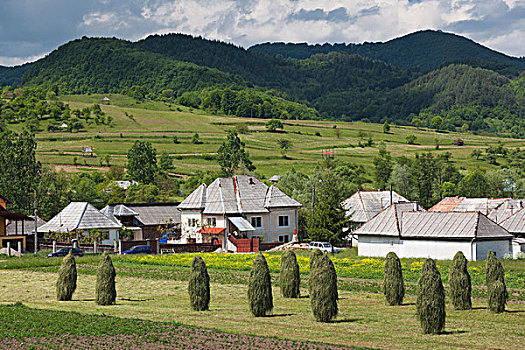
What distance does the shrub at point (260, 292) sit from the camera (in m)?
28.3

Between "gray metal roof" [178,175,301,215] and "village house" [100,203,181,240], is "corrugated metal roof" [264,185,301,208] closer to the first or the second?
"gray metal roof" [178,175,301,215]

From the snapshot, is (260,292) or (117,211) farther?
(117,211)

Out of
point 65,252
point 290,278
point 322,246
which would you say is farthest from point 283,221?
point 290,278

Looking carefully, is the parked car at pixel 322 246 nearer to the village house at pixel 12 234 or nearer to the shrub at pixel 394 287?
the village house at pixel 12 234

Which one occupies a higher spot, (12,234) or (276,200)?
(276,200)

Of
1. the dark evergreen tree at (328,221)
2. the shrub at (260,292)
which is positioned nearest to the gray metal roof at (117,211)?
the dark evergreen tree at (328,221)

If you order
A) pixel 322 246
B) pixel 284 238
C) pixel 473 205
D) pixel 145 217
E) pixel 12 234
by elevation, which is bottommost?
pixel 284 238

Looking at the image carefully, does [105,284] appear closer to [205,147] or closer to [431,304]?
[431,304]

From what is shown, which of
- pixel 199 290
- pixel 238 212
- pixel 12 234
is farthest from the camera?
pixel 238 212

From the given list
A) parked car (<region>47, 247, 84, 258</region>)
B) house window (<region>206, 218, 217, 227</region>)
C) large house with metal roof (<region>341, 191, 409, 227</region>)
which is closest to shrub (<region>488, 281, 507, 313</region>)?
parked car (<region>47, 247, 84, 258</region>)

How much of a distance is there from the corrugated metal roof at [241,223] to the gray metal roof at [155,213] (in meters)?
11.8

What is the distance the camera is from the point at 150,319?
2675 centimetres

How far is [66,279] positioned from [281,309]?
35.6ft

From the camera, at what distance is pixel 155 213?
272ft
